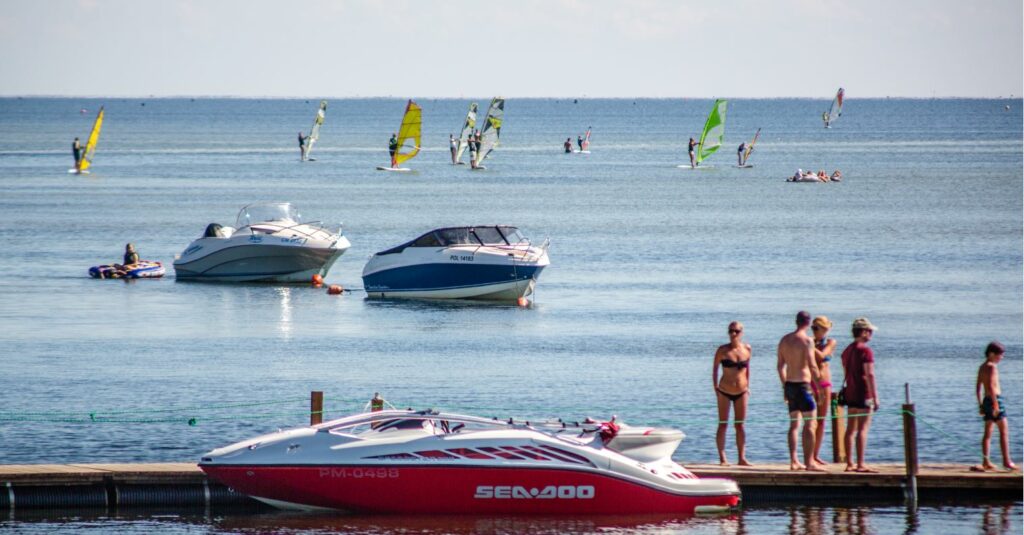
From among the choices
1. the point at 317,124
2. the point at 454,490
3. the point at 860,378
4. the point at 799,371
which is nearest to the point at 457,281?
the point at 454,490

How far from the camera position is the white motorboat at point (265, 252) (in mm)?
48531

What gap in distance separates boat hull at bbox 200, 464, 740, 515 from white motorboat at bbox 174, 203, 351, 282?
29984mm

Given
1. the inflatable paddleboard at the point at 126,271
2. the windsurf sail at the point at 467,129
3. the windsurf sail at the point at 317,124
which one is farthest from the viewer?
the windsurf sail at the point at 317,124

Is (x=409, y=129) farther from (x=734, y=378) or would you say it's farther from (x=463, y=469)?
(x=463, y=469)

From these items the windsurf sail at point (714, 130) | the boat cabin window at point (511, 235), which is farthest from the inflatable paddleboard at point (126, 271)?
the windsurf sail at point (714, 130)

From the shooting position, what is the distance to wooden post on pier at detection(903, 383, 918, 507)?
1916 cm

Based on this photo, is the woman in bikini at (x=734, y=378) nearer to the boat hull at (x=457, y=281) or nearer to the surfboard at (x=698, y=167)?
the boat hull at (x=457, y=281)

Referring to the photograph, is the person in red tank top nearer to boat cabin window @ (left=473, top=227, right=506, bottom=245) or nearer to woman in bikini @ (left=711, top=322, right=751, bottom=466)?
woman in bikini @ (left=711, top=322, right=751, bottom=466)

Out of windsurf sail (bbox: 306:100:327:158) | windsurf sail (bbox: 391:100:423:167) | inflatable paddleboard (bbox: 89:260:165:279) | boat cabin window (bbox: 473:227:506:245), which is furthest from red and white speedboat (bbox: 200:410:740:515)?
windsurf sail (bbox: 306:100:327:158)

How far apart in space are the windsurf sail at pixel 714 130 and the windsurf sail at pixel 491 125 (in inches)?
495

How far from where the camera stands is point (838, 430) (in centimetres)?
2019

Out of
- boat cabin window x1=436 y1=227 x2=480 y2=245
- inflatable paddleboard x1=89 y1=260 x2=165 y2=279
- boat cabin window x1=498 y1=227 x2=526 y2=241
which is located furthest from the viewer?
inflatable paddleboard x1=89 y1=260 x2=165 y2=279

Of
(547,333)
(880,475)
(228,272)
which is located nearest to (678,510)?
(880,475)

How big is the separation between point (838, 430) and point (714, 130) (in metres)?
78.2
